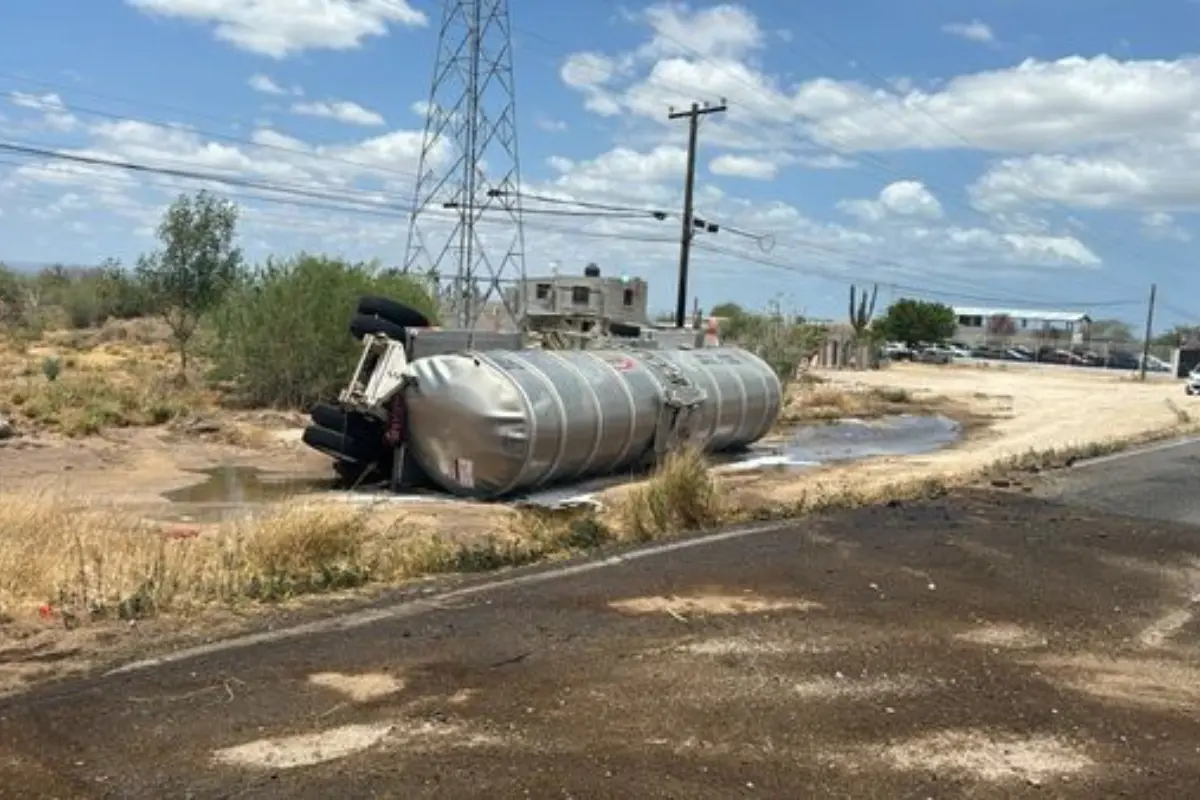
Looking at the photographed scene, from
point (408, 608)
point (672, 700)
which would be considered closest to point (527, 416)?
point (408, 608)

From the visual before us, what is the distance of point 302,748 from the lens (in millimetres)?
5105

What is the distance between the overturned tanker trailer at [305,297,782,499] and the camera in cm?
1706

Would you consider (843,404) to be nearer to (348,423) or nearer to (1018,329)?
(348,423)

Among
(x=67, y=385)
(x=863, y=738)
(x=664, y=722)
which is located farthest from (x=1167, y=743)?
(x=67, y=385)

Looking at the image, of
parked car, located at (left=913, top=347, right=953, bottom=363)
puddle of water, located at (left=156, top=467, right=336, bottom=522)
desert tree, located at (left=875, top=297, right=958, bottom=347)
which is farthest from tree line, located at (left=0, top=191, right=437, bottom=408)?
desert tree, located at (left=875, top=297, right=958, bottom=347)

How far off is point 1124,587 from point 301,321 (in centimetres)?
2562

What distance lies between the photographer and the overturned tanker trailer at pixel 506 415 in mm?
17062

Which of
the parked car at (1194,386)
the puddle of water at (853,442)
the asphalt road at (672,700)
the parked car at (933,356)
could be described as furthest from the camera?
the parked car at (933,356)

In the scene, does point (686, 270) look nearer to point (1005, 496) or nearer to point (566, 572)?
point (1005, 496)

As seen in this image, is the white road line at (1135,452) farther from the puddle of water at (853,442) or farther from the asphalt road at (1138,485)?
the puddle of water at (853,442)

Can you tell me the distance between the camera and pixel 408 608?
782 centimetres

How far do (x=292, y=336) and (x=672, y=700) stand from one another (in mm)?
27582

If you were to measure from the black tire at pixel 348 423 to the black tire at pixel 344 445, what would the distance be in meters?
0.08

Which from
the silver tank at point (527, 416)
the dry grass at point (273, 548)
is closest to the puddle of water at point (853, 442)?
the silver tank at point (527, 416)
